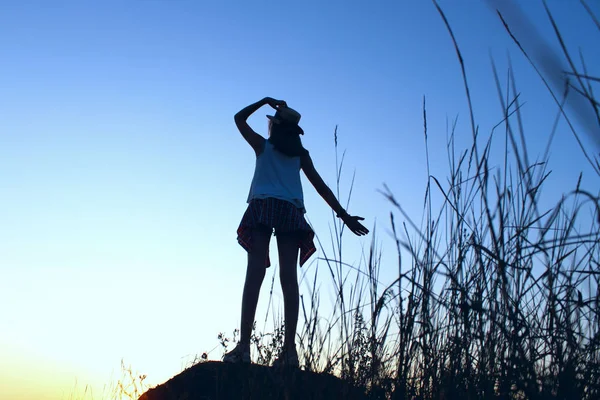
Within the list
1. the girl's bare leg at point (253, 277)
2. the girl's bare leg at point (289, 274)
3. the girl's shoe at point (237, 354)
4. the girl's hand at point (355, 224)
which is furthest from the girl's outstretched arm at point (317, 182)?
the girl's shoe at point (237, 354)

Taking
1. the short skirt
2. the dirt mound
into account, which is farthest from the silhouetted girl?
the dirt mound

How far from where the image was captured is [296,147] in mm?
4281

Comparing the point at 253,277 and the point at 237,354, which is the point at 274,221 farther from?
the point at 237,354

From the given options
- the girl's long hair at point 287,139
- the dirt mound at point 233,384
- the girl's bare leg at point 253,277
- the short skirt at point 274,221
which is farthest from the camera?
the girl's long hair at point 287,139

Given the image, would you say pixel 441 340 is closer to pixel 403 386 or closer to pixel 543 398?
pixel 403 386

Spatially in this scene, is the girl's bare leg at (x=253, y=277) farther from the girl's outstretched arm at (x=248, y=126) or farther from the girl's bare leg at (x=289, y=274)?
the girl's outstretched arm at (x=248, y=126)

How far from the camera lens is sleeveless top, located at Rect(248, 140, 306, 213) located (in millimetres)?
4043

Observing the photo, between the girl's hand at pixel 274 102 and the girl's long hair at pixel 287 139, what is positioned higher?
the girl's hand at pixel 274 102

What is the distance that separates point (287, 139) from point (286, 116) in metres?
0.15

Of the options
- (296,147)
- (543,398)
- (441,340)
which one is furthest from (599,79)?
(296,147)

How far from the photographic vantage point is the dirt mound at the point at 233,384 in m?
2.31

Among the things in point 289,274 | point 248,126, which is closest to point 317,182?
point 248,126

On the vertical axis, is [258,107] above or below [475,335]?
above

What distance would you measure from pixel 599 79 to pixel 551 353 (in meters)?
0.75
